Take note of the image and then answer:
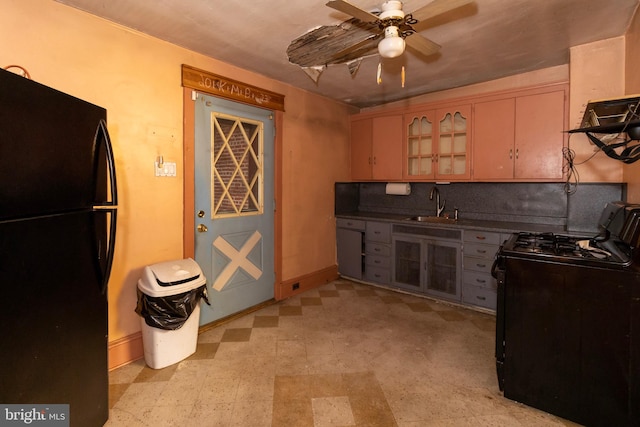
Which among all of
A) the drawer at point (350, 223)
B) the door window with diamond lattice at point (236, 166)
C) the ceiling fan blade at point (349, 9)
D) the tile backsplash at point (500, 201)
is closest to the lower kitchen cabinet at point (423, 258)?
the drawer at point (350, 223)

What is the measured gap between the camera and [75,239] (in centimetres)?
147

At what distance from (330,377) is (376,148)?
3092mm

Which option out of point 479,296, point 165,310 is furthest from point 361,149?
point 165,310

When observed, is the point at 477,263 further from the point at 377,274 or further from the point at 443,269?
the point at 377,274

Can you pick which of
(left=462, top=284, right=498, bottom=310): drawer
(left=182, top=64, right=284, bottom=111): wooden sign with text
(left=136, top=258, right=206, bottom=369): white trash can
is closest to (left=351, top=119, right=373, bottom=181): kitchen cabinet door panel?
(left=182, top=64, right=284, bottom=111): wooden sign with text

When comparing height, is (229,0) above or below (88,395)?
above

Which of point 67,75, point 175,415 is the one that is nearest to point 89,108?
point 67,75

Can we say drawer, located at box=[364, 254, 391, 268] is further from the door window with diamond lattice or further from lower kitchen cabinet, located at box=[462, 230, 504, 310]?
the door window with diamond lattice

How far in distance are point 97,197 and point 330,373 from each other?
186 centimetres

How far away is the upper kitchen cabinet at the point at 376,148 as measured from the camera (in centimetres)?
420

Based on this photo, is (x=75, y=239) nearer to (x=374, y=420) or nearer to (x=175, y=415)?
(x=175, y=415)

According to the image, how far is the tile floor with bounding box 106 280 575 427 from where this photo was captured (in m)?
1.83

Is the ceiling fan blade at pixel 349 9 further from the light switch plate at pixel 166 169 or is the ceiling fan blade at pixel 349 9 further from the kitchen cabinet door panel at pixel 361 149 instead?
the kitchen cabinet door panel at pixel 361 149

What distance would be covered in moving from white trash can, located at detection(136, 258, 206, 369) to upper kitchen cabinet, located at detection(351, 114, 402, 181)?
2.84 meters
